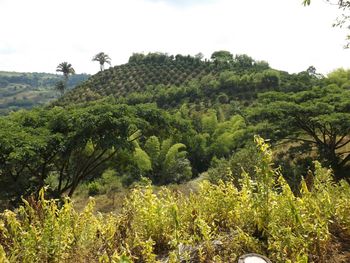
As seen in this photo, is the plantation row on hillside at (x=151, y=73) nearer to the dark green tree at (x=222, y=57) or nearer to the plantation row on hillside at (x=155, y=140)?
the dark green tree at (x=222, y=57)

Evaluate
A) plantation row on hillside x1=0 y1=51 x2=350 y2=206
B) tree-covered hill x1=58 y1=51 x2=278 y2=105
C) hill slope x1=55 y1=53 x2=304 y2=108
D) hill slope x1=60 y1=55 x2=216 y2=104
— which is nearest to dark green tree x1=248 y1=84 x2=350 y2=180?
plantation row on hillside x1=0 y1=51 x2=350 y2=206

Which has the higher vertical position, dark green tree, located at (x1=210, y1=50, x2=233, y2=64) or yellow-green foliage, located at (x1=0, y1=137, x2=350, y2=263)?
dark green tree, located at (x1=210, y1=50, x2=233, y2=64)

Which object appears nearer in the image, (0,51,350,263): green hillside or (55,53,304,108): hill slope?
(0,51,350,263): green hillside

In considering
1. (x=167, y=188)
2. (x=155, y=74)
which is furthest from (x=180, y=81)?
(x=167, y=188)

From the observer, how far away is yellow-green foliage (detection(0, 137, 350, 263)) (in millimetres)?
3068

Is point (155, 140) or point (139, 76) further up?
point (139, 76)

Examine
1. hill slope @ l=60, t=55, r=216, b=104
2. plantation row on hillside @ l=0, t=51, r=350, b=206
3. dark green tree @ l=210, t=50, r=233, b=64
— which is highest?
dark green tree @ l=210, t=50, r=233, b=64

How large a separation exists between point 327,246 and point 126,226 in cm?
201

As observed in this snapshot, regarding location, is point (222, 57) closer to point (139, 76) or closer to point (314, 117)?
point (139, 76)

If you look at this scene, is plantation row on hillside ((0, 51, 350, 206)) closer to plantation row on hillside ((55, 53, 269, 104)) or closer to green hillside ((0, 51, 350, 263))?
green hillside ((0, 51, 350, 263))

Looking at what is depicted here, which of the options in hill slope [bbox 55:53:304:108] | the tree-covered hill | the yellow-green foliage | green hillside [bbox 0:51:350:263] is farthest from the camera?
the tree-covered hill

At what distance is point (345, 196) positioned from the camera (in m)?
4.01

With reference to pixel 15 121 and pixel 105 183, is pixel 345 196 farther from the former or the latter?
pixel 105 183

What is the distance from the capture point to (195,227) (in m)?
3.60
